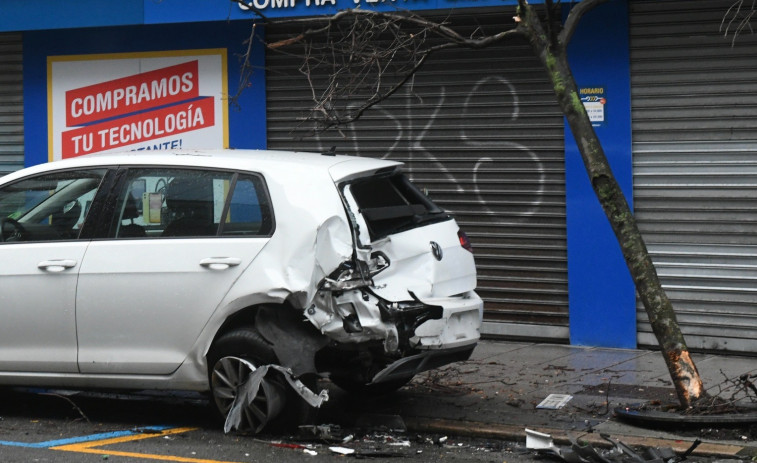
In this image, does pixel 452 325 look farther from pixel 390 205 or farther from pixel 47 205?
pixel 47 205

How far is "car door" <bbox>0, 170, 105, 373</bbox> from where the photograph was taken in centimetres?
732

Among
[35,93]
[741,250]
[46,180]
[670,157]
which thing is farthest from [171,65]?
[741,250]

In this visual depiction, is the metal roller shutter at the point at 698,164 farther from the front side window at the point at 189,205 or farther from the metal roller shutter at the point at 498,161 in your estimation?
the front side window at the point at 189,205

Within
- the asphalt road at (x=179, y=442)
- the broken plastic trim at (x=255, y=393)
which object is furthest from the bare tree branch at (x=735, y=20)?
the broken plastic trim at (x=255, y=393)

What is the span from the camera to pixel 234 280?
6.94 meters

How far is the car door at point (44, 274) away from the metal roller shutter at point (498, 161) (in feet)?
14.3

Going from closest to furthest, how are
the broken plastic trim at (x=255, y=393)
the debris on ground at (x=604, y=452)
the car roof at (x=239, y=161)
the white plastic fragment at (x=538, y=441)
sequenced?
the debris on ground at (x=604, y=452)
the white plastic fragment at (x=538, y=441)
the broken plastic trim at (x=255, y=393)
the car roof at (x=239, y=161)

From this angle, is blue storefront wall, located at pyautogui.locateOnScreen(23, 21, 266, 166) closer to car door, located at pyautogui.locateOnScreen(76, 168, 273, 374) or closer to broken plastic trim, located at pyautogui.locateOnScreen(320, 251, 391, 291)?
car door, located at pyautogui.locateOnScreen(76, 168, 273, 374)

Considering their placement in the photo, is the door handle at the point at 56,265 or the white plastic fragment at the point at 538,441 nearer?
the white plastic fragment at the point at 538,441

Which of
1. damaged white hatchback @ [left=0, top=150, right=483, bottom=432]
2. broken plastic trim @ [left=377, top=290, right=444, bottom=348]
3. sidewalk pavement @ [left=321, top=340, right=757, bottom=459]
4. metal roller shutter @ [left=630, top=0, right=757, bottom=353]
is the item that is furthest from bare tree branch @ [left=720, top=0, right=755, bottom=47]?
broken plastic trim @ [left=377, top=290, right=444, bottom=348]

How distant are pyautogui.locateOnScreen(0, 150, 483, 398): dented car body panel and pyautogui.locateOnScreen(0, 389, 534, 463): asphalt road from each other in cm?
34

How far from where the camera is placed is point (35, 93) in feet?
42.8

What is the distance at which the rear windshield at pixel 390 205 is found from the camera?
23.3ft

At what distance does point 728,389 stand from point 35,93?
343 inches
